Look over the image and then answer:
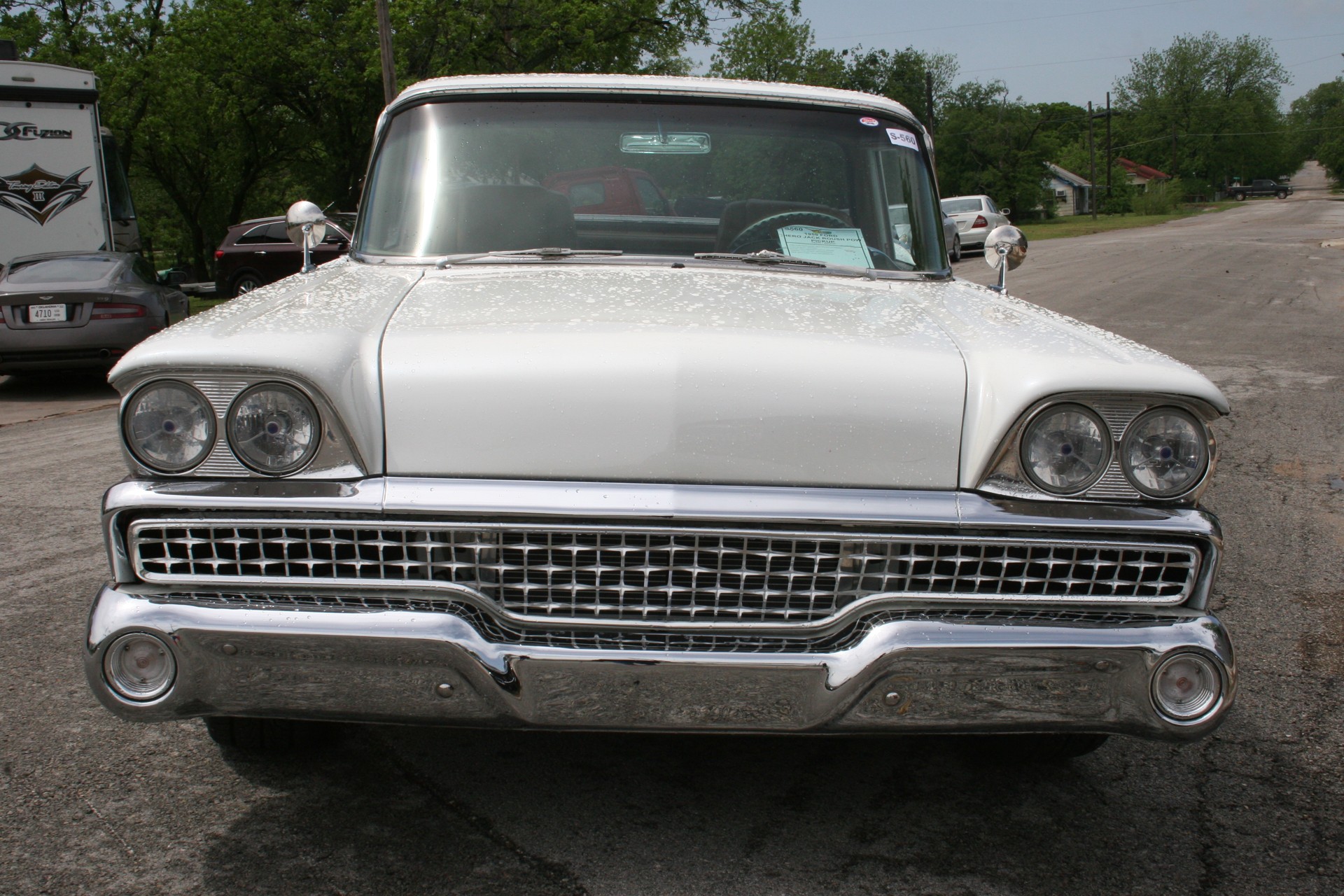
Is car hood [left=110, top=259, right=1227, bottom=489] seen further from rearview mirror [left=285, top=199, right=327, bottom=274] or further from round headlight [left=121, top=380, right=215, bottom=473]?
rearview mirror [left=285, top=199, right=327, bottom=274]

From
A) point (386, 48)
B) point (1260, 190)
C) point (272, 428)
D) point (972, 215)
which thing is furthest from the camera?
point (1260, 190)

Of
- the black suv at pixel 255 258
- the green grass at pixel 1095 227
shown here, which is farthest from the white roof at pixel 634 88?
the green grass at pixel 1095 227

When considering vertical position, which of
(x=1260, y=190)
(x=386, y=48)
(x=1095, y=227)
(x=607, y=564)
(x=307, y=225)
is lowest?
(x=1095, y=227)

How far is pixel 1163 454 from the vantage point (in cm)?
218

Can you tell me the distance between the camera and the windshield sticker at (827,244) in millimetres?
3234

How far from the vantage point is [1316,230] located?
109 feet

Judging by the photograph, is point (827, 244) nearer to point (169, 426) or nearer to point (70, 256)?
point (169, 426)

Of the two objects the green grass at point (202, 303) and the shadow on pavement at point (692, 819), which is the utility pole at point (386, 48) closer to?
the green grass at point (202, 303)

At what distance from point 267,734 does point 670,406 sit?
1348mm

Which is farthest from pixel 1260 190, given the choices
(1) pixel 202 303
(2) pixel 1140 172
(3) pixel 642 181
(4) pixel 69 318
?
(3) pixel 642 181

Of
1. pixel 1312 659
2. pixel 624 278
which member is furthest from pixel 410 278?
pixel 1312 659

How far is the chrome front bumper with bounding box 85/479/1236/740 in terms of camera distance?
2031mm

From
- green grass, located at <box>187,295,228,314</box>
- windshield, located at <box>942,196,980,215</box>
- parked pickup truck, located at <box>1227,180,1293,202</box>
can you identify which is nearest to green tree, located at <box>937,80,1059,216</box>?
parked pickup truck, located at <box>1227,180,1293,202</box>

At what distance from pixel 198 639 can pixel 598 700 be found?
2.30 ft
